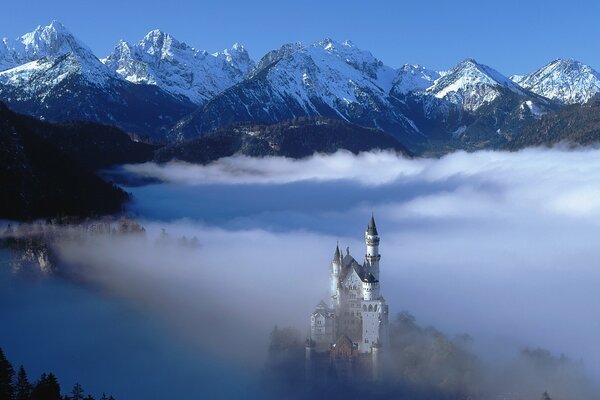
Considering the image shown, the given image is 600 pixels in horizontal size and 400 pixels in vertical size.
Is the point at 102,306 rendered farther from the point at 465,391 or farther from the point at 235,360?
the point at 465,391

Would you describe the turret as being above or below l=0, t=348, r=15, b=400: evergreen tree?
above

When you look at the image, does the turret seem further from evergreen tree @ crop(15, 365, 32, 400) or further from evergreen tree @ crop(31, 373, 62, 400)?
evergreen tree @ crop(15, 365, 32, 400)

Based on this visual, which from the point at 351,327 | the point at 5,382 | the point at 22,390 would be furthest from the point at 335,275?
the point at 5,382

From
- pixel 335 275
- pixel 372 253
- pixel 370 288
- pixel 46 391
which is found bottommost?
pixel 46 391

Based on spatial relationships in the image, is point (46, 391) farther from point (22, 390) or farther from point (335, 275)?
point (335, 275)

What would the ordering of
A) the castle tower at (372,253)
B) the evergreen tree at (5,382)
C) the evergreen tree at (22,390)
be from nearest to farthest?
the evergreen tree at (5,382) < the evergreen tree at (22,390) < the castle tower at (372,253)

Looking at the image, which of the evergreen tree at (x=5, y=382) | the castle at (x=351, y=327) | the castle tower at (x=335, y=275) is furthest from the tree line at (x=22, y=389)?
the castle tower at (x=335, y=275)

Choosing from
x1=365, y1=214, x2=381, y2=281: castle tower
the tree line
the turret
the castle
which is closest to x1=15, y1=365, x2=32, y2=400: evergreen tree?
the tree line

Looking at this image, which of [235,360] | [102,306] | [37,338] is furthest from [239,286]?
[37,338]

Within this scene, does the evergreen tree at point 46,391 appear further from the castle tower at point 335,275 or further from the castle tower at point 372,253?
the castle tower at point 372,253
